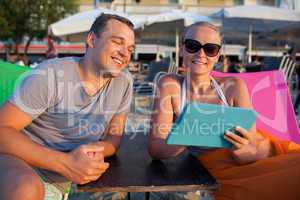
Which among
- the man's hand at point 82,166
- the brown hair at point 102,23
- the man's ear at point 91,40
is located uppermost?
the brown hair at point 102,23

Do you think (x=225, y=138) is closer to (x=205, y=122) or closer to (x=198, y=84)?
(x=205, y=122)

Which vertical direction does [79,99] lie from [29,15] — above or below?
below

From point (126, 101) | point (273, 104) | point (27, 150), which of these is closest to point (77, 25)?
point (273, 104)

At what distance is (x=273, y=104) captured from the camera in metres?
3.02

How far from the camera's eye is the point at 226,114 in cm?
144

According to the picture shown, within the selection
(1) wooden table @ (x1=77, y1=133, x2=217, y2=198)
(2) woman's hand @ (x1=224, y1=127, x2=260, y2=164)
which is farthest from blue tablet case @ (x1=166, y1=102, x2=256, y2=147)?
(1) wooden table @ (x1=77, y1=133, x2=217, y2=198)

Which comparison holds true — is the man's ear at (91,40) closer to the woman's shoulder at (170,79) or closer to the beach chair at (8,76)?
the woman's shoulder at (170,79)

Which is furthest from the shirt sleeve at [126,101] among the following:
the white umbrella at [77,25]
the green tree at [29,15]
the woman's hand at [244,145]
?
the green tree at [29,15]

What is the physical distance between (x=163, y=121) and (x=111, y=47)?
459mm

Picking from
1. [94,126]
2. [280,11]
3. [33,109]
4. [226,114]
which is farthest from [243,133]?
[280,11]

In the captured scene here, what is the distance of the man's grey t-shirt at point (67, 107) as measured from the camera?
1690 millimetres

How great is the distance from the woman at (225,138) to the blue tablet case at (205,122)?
0.05m

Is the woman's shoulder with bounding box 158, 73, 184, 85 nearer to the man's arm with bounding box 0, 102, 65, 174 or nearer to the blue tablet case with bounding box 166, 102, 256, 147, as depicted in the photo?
the blue tablet case with bounding box 166, 102, 256, 147

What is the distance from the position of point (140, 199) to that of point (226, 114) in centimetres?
187
